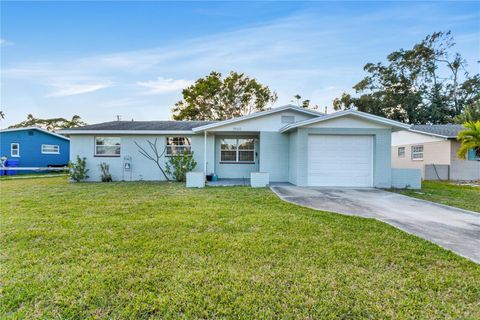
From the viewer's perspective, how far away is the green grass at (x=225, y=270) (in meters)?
2.36

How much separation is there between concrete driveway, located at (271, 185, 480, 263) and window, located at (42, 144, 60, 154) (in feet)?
73.4

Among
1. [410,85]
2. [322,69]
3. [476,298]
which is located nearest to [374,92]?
[410,85]

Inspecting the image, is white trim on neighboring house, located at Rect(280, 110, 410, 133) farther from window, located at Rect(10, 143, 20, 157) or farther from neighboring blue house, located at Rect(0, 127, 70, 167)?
window, located at Rect(10, 143, 20, 157)

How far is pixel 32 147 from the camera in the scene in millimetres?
20516

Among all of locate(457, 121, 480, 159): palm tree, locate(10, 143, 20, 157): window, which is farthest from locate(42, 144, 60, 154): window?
locate(457, 121, 480, 159): palm tree

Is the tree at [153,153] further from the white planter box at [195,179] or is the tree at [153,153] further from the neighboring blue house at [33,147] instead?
the neighboring blue house at [33,147]


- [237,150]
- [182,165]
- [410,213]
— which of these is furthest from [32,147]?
[410,213]

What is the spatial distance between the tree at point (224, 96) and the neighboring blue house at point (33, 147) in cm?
1417

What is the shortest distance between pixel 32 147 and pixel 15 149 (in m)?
1.10

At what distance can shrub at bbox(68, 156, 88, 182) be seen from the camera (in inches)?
488

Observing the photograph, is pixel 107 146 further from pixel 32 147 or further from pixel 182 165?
pixel 32 147

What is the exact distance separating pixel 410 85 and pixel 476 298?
3443 centimetres

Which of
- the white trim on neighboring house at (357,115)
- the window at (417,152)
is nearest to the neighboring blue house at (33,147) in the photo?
the white trim on neighboring house at (357,115)

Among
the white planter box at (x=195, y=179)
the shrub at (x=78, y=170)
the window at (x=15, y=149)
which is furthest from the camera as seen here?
the window at (x=15, y=149)
